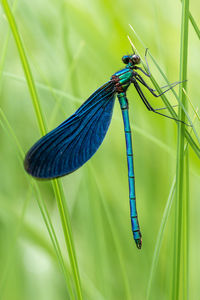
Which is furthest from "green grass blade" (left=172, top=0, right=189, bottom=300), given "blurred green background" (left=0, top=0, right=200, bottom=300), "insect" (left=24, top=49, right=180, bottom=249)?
"blurred green background" (left=0, top=0, right=200, bottom=300)

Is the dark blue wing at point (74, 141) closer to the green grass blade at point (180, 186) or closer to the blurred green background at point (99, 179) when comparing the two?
the blurred green background at point (99, 179)

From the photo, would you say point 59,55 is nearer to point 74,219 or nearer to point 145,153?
point 145,153

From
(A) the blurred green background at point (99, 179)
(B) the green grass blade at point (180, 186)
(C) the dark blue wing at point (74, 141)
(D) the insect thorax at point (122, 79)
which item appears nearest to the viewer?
(B) the green grass blade at point (180, 186)

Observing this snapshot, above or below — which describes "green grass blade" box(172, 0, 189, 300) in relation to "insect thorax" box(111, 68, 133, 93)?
below

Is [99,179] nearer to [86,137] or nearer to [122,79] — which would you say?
[86,137]

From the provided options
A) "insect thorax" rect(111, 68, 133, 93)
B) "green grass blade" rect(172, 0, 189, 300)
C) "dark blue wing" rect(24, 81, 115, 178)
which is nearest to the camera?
"green grass blade" rect(172, 0, 189, 300)

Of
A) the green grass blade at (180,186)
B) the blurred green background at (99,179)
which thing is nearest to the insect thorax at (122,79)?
the blurred green background at (99,179)

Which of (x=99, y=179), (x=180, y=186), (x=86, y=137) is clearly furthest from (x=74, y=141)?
(x=180, y=186)

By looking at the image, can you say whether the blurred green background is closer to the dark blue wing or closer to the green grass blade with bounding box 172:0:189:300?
the dark blue wing

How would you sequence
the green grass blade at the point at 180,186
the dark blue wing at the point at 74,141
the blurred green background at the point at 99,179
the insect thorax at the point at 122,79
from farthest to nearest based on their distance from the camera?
1. the insect thorax at the point at 122,79
2. the blurred green background at the point at 99,179
3. the dark blue wing at the point at 74,141
4. the green grass blade at the point at 180,186
